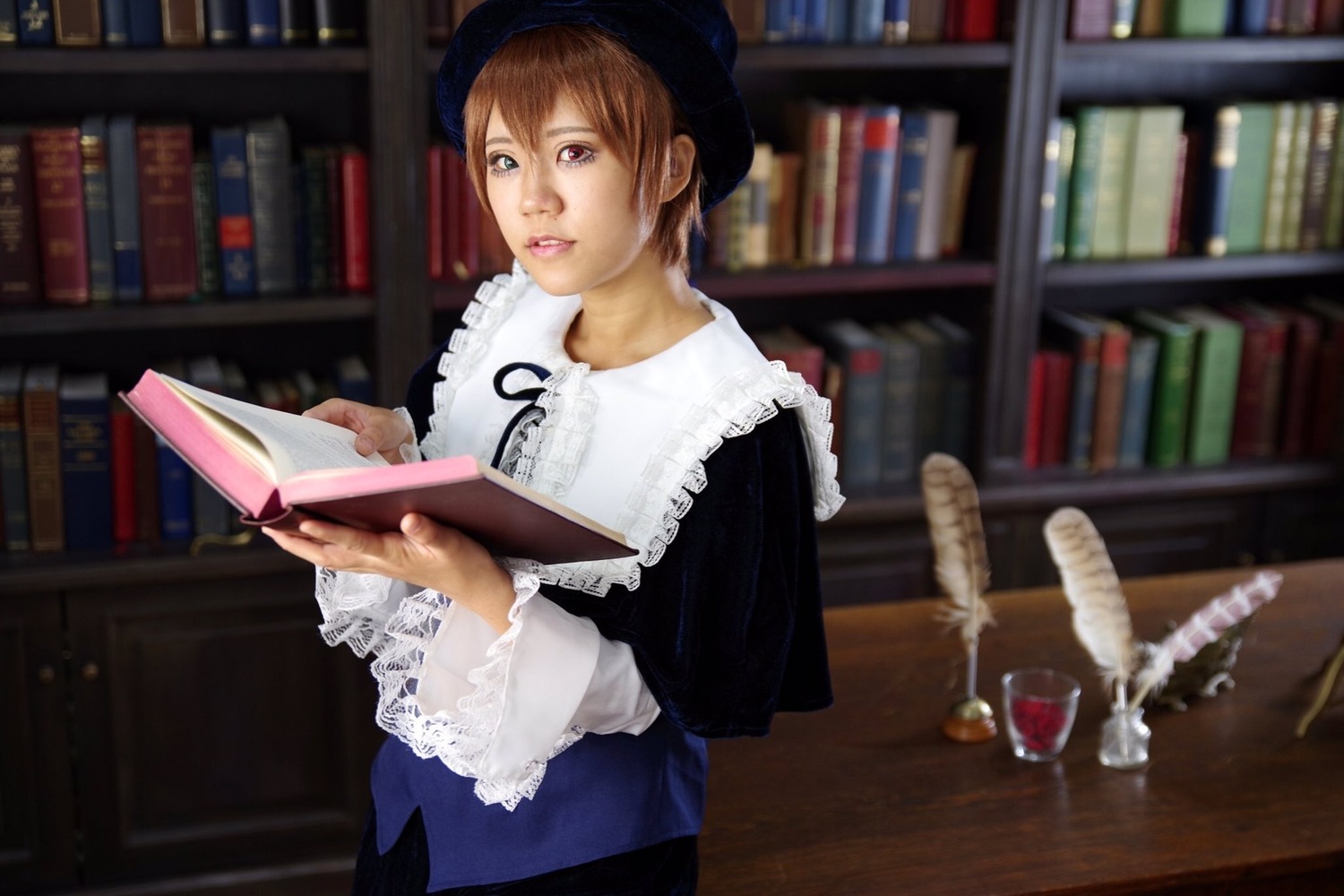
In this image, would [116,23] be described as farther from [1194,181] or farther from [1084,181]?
[1194,181]

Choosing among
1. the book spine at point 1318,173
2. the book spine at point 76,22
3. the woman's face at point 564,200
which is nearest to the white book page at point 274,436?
the woman's face at point 564,200

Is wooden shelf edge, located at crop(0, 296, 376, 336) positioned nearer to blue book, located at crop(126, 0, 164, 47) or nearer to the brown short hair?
blue book, located at crop(126, 0, 164, 47)

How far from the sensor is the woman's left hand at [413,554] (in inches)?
41.9

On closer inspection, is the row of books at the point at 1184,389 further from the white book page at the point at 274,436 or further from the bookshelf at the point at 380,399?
the white book page at the point at 274,436

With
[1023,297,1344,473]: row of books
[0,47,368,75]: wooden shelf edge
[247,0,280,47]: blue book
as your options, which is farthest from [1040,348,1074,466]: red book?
[247,0,280,47]: blue book

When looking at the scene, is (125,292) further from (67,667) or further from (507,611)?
(507,611)

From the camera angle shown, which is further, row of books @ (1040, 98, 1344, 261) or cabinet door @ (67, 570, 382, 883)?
row of books @ (1040, 98, 1344, 261)

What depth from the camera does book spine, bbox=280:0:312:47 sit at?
229cm

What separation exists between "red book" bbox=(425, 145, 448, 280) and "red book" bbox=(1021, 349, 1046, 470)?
1131mm

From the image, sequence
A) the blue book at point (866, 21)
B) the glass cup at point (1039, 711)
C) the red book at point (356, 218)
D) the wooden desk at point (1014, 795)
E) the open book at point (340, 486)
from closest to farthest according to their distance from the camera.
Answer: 1. the open book at point (340, 486)
2. the wooden desk at point (1014, 795)
3. the glass cup at point (1039, 711)
4. the red book at point (356, 218)
5. the blue book at point (866, 21)

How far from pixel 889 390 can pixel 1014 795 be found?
1272 millimetres

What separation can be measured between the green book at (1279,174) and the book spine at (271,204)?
1.82 meters

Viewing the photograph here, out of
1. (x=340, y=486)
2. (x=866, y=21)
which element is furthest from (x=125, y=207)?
(x=340, y=486)

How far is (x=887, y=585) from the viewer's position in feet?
9.15
